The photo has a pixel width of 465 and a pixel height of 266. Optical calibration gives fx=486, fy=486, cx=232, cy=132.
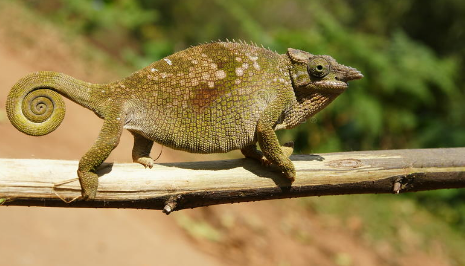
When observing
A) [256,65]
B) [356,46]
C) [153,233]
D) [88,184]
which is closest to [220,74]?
[256,65]

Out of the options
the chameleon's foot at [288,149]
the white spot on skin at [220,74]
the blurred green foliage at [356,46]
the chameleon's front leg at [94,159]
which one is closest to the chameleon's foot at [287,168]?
the chameleon's foot at [288,149]

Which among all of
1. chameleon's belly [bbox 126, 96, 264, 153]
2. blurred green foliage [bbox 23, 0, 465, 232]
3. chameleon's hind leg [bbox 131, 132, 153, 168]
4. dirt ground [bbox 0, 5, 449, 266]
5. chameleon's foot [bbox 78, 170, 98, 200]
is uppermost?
blurred green foliage [bbox 23, 0, 465, 232]

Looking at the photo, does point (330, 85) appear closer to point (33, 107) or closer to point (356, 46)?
point (33, 107)

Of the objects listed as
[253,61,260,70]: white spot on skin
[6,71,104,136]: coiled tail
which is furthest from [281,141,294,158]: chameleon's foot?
[6,71,104,136]: coiled tail

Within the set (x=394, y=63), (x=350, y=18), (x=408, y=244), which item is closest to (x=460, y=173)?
(x=408, y=244)

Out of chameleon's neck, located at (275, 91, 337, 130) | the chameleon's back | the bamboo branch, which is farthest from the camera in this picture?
chameleon's neck, located at (275, 91, 337, 130)

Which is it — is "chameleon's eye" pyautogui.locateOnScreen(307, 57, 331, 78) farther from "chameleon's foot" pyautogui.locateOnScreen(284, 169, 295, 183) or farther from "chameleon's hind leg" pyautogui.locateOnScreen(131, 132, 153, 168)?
"chameleon's hind leg" pyautogui.locateOnScreen(131, 132, 153, 168)

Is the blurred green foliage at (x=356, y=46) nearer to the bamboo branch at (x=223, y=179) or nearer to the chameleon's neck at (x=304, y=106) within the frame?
the bamboo branch at (x=223, y=179)
